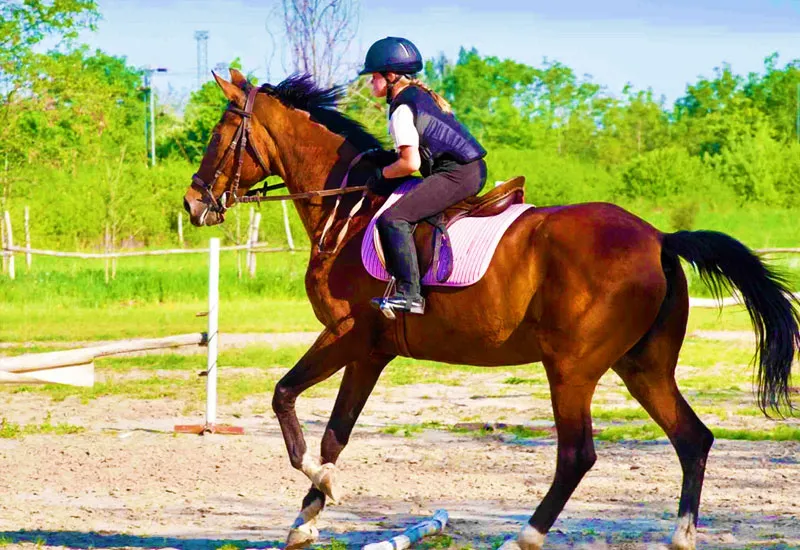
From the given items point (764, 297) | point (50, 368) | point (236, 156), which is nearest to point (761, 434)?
point (764, 297)

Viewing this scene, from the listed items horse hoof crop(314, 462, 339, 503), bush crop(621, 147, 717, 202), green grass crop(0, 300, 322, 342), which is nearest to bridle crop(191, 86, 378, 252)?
horse hoof crop(314, 462, 339, 503)

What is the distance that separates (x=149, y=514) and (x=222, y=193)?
6.63ft

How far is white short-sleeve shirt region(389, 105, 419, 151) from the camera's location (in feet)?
20.6

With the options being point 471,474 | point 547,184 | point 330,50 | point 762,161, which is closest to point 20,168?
point 330,50

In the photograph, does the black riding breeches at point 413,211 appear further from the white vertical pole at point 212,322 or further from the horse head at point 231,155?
the white vertical pole at point 212,322

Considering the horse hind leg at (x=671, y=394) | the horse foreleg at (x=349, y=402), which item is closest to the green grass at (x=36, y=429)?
the horse foreleg at (x=349, y=402)

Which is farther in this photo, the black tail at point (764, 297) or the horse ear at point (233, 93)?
the horse ear at point (233, 93)

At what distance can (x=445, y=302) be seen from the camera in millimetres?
6328

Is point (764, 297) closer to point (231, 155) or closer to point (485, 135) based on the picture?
point (231, 155)

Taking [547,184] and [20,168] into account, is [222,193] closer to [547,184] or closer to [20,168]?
[20,168]

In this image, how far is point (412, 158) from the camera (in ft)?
20.7

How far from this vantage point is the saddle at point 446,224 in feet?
20.7

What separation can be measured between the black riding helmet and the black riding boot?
845 millimetres

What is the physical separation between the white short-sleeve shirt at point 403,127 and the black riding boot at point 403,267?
42 centimetres
